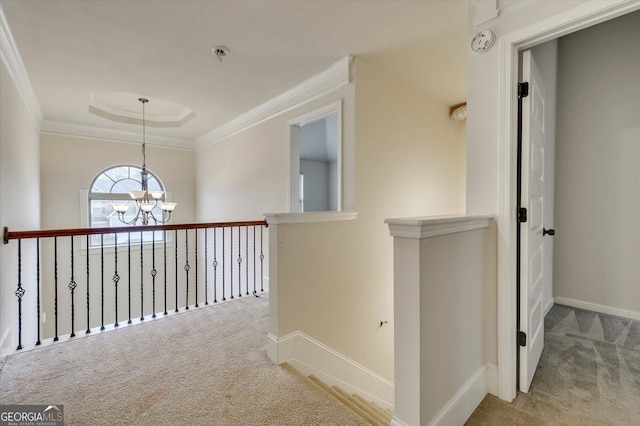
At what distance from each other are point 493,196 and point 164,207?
3.64 meters

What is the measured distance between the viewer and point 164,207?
3.66 m

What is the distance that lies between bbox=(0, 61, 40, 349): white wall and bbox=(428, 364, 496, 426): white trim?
311cm

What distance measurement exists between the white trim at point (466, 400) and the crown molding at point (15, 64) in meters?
3.90

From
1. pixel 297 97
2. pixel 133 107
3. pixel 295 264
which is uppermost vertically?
pixel 133 107

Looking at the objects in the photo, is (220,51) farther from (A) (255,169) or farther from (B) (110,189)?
(B) (110,189)

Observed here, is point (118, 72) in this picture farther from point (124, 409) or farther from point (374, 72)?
point (124, 409)

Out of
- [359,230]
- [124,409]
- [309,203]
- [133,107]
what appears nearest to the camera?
[124,409]

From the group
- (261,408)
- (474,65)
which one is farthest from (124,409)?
(474,65)

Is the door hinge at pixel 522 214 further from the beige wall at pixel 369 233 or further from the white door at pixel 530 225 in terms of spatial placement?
the beige wall at pixel 369 233

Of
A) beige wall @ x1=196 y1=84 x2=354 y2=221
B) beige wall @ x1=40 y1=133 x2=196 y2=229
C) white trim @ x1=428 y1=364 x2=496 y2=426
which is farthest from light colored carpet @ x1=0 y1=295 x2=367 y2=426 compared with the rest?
beige wall @ x1=40 y1=133 x2=196 y2=229

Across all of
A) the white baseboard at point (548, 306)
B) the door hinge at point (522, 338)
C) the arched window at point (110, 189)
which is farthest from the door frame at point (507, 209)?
the arched window at point (110, 189)

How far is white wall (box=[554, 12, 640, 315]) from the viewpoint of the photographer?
8.67 ft

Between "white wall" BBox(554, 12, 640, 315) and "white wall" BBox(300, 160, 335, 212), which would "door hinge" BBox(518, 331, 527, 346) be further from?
"white wall" BBox(300, 160, 335, 212)

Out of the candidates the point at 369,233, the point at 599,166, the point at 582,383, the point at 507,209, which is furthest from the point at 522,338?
the point at 599,166
